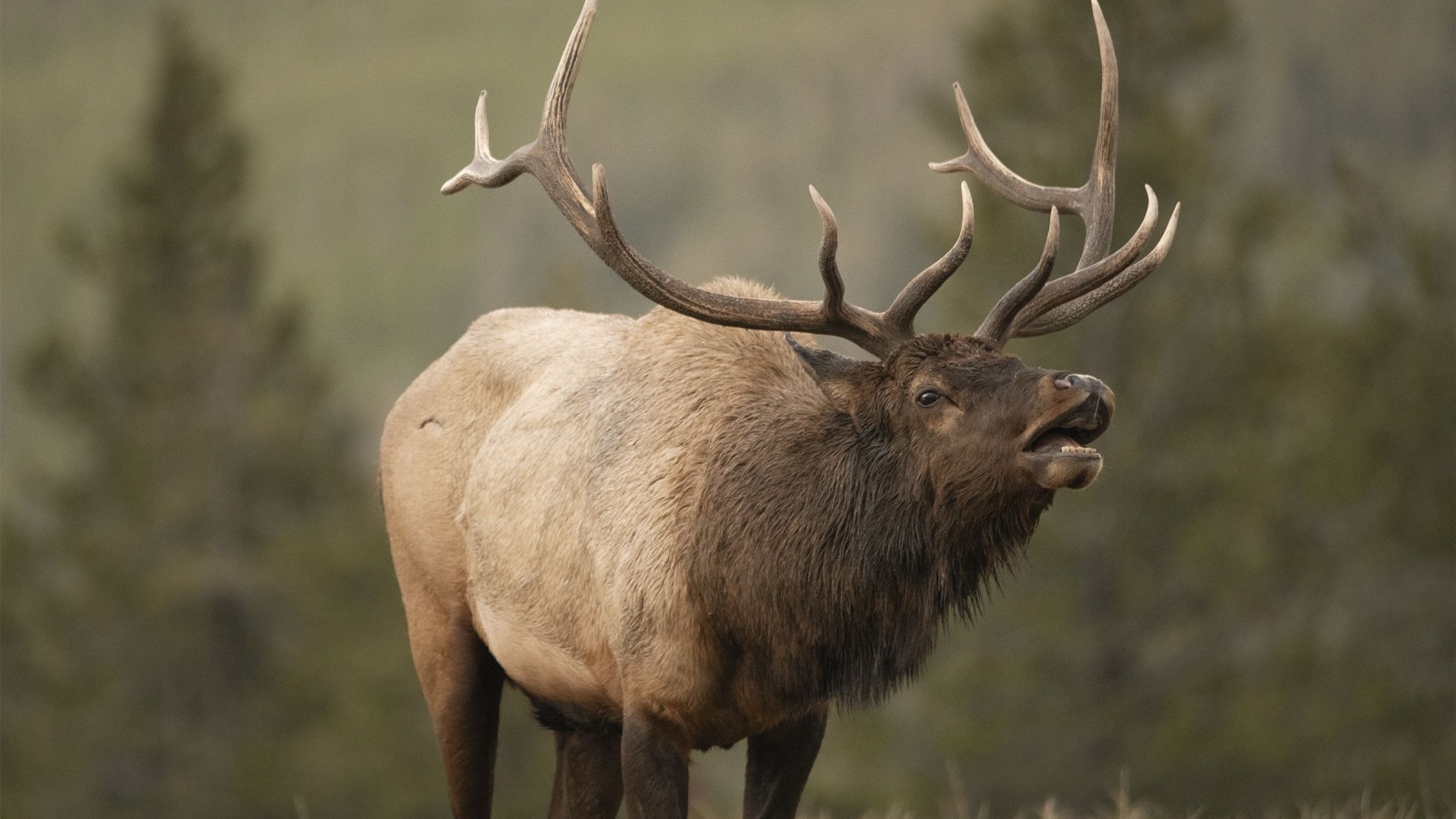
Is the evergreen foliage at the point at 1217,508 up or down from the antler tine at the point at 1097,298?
down

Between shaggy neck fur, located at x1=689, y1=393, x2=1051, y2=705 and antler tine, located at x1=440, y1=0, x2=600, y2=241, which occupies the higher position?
antler tine, located at x1=440, y1=0, x2=600, y2=241

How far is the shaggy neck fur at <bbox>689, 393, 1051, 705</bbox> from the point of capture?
4602mm

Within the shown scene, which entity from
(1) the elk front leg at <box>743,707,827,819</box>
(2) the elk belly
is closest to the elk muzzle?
(1) the elk front leg at <box>743,707,827,819</box>

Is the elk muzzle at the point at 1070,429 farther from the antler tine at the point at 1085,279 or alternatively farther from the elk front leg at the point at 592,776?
the elk front leg at the point at 592,776

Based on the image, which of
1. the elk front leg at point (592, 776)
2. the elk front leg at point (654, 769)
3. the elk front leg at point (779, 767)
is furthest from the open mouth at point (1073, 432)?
the elk front leg at point (592, 776)

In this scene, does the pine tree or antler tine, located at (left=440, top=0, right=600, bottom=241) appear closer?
antler tine, located at (left=440, top=0, right=600, bottom=241)

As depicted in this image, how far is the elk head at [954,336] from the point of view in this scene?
428cm

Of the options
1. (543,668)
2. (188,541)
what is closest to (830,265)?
(543,668)

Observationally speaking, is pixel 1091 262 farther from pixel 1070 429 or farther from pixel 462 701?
pixel 462 701

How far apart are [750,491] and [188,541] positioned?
2444cm

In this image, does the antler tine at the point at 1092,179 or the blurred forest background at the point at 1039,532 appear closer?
the antler tine at the point at 1092,179

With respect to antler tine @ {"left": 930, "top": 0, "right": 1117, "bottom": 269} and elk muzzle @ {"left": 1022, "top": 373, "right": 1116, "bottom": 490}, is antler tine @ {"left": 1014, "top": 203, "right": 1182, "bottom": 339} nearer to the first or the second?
antler tine @ {"left": 930, "top": 0, "right": 1117, "bottom": 269}

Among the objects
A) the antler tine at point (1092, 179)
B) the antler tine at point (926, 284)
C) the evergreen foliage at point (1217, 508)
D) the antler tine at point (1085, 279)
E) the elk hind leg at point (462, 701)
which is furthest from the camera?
the evergreen foliage at point (1217, 508)

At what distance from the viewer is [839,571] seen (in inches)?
182
